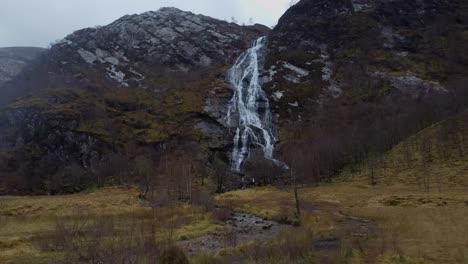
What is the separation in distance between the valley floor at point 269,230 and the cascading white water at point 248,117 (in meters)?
48.5

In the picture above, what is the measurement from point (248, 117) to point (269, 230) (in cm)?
10573

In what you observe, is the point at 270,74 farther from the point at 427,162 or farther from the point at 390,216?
the point at 390,216

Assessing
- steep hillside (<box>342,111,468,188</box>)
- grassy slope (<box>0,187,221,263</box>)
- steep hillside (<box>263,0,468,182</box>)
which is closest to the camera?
grassy slope (<box>0,187,221,263</box>)

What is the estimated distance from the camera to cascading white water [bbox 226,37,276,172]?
134 m

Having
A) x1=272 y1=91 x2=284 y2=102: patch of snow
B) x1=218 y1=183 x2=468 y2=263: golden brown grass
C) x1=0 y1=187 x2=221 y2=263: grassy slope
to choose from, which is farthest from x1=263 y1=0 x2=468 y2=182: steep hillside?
x1=0 y1=187 x2=221 y2=263: grassy slope

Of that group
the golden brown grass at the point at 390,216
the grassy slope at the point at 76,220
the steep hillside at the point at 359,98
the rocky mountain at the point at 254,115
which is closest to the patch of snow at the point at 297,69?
the steep hillside at the point at 359,98

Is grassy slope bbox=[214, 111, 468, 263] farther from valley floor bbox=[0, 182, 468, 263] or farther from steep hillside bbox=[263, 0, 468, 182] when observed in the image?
steep hillside bbox=[263, 0, 468, 182]

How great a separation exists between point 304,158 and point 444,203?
53.7 m

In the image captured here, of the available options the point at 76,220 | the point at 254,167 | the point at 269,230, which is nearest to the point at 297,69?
the point at 254,167

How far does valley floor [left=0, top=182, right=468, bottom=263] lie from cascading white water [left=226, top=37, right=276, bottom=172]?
159ft

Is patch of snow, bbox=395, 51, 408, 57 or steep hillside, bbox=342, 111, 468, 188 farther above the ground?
patch of snow, bbox=395, 51, 408, 57

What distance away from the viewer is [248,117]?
152250 mm

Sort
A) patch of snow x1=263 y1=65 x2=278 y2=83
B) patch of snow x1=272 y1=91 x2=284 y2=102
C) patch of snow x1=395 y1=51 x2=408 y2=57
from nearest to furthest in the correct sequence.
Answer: patch of snow x1=272 y1=91 x2=284 y2=102 < patch of snow x1=263 y1=65 x2=278 y2=83 < patch of snow x1=395 y1=51 x2=408 y2=57

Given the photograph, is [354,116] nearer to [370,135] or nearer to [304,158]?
[370,135]
